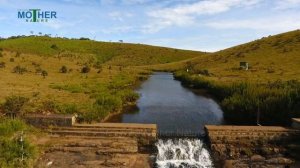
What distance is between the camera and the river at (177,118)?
77.6ft

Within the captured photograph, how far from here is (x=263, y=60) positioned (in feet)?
248

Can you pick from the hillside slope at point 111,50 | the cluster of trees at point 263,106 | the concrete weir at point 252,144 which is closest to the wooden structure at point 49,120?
the concrete weir at point 252,144

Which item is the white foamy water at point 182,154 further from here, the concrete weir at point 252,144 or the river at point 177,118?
the concrete weir at point 252,144

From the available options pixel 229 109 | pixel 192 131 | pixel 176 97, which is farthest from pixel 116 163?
pixel 176 97

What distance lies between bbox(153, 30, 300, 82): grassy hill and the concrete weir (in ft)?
101

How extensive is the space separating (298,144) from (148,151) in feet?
29.1

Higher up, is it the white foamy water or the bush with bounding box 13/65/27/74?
the bush with bounding box 13/65/27/74

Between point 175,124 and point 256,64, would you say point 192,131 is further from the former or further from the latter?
point 256,64

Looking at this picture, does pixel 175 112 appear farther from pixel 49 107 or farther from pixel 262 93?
pixel 49 107

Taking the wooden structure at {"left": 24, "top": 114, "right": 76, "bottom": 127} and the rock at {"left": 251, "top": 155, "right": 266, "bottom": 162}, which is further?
the wooden structure at {"left": 24, "top": 114, "right": 76, "bottom": 127}

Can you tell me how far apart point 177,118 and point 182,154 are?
8.76 metres

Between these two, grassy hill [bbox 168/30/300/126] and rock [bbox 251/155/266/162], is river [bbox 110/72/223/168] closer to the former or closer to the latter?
grassy hill [bbox 168/30/300/126]

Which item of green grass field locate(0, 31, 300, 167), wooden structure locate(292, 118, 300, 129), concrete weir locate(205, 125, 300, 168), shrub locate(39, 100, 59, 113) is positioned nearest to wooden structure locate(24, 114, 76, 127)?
green grass field locate(0, 31, 300, 167)

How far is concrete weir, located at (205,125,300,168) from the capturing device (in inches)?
876
